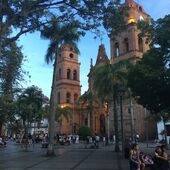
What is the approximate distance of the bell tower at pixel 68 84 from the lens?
83.8 meters

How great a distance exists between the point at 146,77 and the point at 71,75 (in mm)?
67858

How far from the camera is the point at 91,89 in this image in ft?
214

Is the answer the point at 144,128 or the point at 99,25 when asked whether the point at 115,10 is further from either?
the point at 144,128

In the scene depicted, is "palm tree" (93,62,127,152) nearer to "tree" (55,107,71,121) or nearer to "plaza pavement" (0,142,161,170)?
"plaza pavement" (0,142,161,170)

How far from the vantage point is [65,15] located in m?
16.3

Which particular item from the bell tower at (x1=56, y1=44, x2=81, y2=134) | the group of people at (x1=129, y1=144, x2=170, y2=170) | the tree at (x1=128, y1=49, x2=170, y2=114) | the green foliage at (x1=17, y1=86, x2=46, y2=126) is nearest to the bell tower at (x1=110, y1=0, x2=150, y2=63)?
the bell tower at (x1=56, y1=44, x2=81, y2=134)

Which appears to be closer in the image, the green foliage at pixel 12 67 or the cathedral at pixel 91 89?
the green foliage at pixel 12 67

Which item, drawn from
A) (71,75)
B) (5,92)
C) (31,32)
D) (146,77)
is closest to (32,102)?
(5,92)

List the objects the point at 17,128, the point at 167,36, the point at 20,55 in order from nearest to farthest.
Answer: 1. the point at 167,36
2. the point at 20,55
3. the point at 17,128

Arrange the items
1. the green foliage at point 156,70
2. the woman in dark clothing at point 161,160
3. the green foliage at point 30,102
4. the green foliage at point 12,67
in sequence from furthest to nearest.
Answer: the green foliage at point 30,102 → the green foliage at point 12,67 → the green foliage at point 156,70 → the woman in dark clothing at point 161,160

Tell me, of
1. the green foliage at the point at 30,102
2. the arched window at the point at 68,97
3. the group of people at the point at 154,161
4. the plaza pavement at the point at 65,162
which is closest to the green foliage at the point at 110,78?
the green foliage at the point at 30,102

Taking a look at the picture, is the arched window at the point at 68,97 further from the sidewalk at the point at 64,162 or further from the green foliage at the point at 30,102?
the sidewalk at the point at 64,162

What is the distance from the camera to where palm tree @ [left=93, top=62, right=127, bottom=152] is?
3419 centimetres

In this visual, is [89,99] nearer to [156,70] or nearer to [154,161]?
[156,70]
